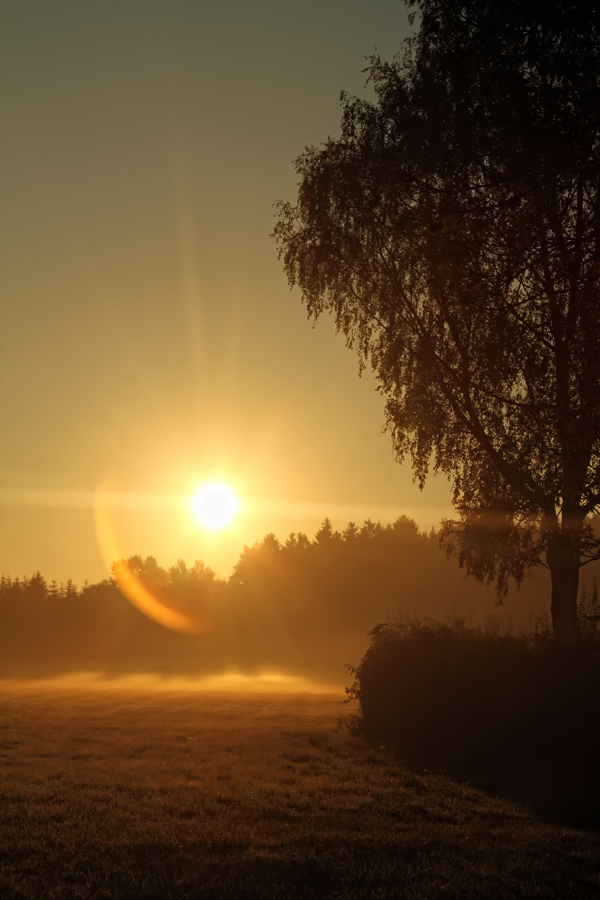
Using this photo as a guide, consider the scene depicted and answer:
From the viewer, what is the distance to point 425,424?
19.6m

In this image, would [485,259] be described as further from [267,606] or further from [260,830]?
[267,606]

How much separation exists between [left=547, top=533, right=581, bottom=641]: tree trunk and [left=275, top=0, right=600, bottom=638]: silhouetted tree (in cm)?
Answer: 5

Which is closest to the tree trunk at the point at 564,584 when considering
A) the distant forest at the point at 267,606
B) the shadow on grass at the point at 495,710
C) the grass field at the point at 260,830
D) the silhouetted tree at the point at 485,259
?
the silhouetted tree at the point at 485,259

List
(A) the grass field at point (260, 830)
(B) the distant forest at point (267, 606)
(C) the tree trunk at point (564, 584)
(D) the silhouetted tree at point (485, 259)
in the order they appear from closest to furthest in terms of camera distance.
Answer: (A) the grass field at point (260, 830) → (D) the silhouetted tree at point (485, 259) → (C) the tree trunk at point (564, 584) → (B) the distant forest at point (267, 606)

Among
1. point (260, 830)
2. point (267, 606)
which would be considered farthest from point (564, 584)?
point (267, 606)

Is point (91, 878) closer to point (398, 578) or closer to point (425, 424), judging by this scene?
point (425, 424)

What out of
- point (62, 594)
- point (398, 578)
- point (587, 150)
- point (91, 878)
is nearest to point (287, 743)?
point (91, 878)

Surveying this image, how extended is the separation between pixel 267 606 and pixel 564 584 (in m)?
87.6

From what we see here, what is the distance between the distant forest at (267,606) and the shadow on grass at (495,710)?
68719 millimetres

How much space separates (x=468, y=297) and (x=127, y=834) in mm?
8589

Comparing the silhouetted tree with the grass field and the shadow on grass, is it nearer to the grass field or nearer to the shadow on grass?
the shadow on grass

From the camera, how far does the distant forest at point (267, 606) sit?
9375cm

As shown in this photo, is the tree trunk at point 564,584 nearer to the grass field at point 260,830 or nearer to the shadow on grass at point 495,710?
the shadow on grass at point 495,710

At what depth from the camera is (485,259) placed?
12.2 meters
